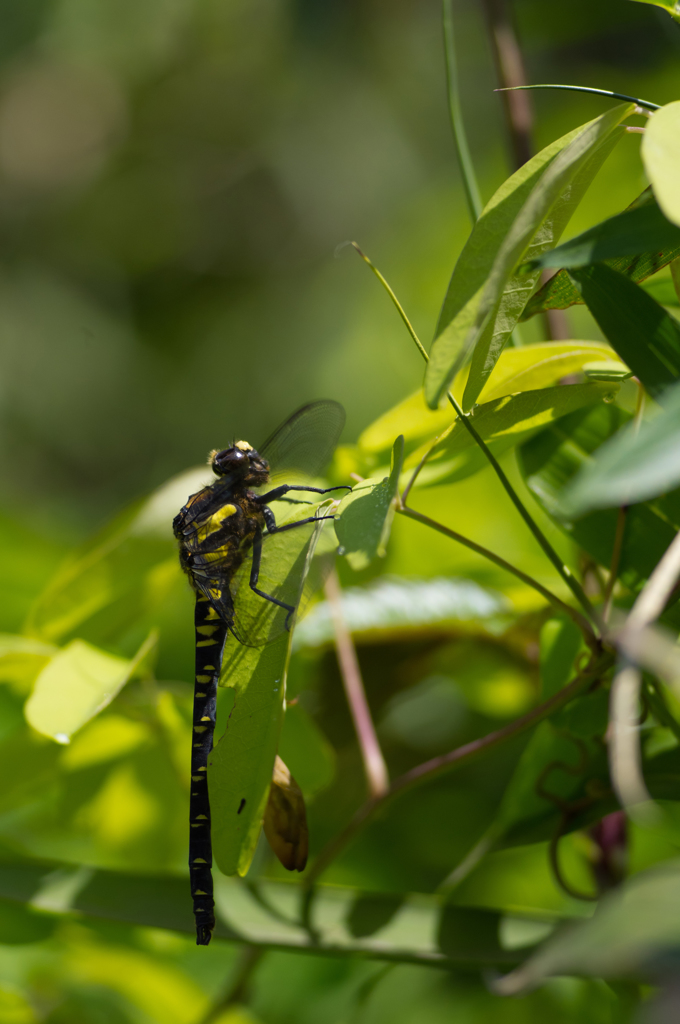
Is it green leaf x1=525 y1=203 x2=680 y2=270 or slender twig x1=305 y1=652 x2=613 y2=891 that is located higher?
green leaf x1=525 y1=203 x2=680 y2=270

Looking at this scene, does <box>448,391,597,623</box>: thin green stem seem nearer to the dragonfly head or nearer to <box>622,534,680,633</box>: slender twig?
<box>622,534,680,633</box>: slender twig

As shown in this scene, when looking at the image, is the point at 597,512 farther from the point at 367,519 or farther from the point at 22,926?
the point at 22,926

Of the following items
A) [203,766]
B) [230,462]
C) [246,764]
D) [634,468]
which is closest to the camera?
[634,468]

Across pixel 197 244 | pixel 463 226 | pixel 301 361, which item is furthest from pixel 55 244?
pixel 463 226

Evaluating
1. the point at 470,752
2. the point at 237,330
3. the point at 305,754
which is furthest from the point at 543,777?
the point at 237,330

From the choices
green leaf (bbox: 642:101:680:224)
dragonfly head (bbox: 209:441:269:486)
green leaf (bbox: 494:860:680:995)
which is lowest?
green leaf (bbox: 494:860:680:995)

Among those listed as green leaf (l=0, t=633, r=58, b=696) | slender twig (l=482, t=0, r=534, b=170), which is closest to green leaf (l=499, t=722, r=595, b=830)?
green leaf (l=0, t=633, r=58, b=696)
